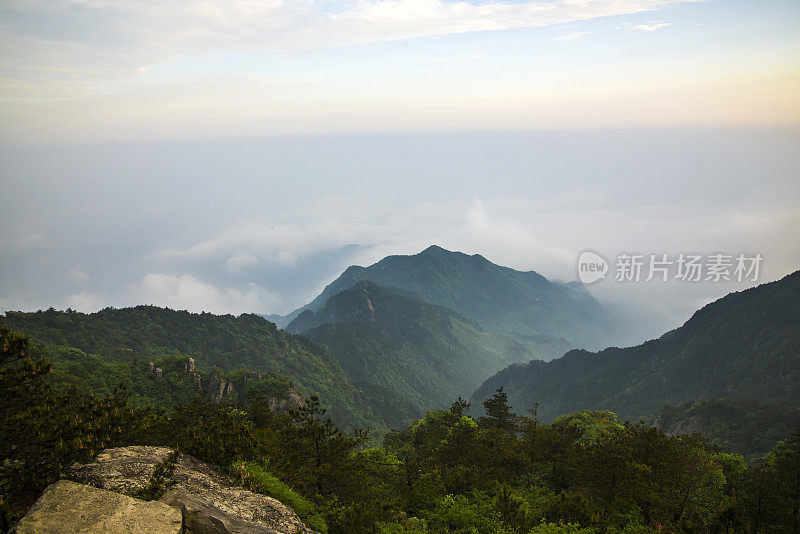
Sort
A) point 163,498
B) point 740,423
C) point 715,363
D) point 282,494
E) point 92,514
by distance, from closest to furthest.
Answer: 1. point 92,514
2. point 163,498
3. point 282,494
4. point 740,423
5. point 715,363

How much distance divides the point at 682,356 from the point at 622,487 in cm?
16576

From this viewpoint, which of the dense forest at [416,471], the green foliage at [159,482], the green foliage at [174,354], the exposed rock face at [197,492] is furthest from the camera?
the green foliage at [174,354]

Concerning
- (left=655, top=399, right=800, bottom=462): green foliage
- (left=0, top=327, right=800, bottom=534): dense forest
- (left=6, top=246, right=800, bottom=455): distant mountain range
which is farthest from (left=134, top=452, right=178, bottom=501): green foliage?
(left=655, top=399, right=800, bottom=462): green foliage

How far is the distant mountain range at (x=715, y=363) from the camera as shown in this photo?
13050 cm

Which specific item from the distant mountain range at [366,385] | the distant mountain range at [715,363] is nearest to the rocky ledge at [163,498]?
the distant mountain range at [366,385]

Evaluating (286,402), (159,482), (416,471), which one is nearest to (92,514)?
(159,482)

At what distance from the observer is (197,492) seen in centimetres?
1669

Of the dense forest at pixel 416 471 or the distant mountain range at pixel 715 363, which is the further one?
the distant mountain range at pixel 715 363

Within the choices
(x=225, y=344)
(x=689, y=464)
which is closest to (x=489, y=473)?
(x=689, y=464)

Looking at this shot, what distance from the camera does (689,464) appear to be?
30.7 metres

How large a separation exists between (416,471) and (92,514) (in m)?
26.9

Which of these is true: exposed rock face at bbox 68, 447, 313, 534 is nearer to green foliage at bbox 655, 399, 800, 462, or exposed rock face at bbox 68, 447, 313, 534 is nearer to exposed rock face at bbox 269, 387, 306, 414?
exposed rock face at bbox 269, 387, 306, 414

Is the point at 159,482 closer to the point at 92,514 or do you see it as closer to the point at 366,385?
the point at 92,514

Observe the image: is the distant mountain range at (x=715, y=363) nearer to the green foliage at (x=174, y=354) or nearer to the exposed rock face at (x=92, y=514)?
the green foliage at (x=174, y=354)
